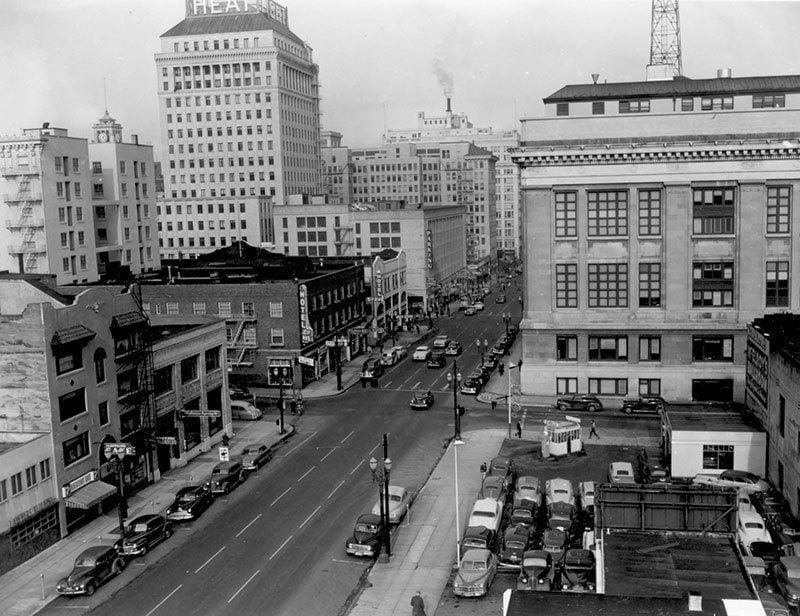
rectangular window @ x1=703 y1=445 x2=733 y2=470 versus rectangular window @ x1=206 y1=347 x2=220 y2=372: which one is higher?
rectangular window @ x1=206 y1=347 x2=220 y2=372

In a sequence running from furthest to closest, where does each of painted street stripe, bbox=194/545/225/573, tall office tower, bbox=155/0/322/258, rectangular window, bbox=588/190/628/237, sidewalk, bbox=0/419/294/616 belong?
tall office tower, bbox=155/0/322/258 < rectangular window, bbox=588/190/628/237 < painted street stripe, bbox=194/545/225/573 < sidewalk, bbox=0/419/294/616

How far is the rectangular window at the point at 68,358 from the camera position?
153ft

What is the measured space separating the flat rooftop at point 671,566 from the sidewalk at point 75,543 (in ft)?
78.5

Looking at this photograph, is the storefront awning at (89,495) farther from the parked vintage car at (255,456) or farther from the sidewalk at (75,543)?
the parked vintage car at (255,456)

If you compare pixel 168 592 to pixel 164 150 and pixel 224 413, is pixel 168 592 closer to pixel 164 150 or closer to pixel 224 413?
pixel 224 413

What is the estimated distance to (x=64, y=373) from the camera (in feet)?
156

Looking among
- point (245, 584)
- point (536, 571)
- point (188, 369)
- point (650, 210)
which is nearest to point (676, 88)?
point (650, 210)

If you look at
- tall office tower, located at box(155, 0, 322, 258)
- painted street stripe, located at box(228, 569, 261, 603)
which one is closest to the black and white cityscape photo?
painted street stripe, located at box(228, 569, 261, 603)

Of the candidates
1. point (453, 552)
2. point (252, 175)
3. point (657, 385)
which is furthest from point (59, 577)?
point (252, 175)

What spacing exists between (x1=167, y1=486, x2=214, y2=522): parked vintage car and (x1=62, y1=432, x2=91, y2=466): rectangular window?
5.40m

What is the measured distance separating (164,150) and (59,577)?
431 feet

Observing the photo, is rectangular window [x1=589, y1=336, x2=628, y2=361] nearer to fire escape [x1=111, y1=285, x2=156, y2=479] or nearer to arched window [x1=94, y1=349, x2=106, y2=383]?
fire escape [x1=111, y1=285, x2=156, y2=479]

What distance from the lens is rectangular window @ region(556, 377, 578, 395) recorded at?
76.3m

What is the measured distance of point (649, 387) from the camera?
246 feet
